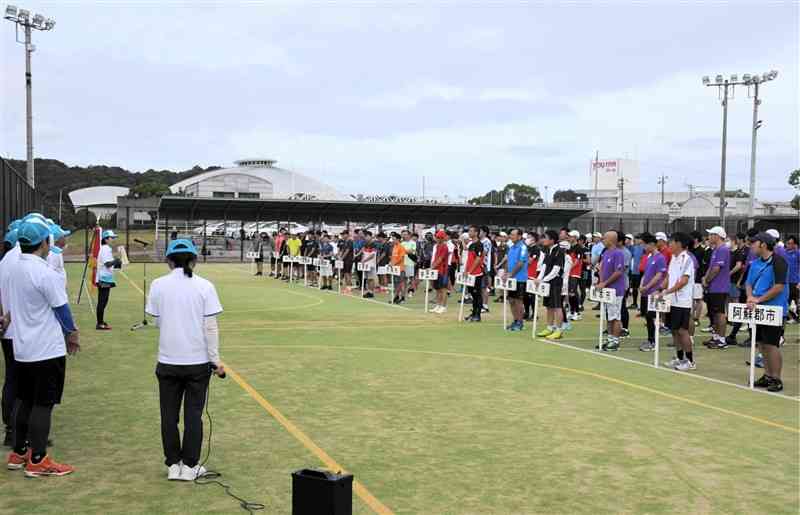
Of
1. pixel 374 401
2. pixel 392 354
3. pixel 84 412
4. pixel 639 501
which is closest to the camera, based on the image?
pixel 639 501

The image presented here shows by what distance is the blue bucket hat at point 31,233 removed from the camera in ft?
20.4

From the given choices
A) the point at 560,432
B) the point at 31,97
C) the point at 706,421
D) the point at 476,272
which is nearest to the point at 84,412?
the point at 560,432

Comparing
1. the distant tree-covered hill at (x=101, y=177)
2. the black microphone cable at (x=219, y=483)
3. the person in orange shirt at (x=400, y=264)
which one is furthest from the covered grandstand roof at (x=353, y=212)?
the distant tree-covered hill at (x=101, y=177)

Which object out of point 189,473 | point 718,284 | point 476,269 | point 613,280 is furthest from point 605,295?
point 189,473

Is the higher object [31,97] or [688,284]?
[31,97]

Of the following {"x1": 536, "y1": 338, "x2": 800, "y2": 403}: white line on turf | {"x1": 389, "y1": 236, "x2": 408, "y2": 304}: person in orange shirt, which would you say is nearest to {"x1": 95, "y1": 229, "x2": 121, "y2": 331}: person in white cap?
{"x1": 536, "y1": 338, "x2": 800, "y2": 403}: white line on turf

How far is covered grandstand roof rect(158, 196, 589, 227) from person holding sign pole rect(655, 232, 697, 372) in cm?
3489

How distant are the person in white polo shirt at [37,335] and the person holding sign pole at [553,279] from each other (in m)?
10.1

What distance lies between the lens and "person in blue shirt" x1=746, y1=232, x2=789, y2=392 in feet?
32.9

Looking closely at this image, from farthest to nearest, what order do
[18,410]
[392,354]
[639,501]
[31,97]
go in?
[31,97] < [392,354] < [18,410] < [639,501]

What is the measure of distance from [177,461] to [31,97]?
38.9 meters

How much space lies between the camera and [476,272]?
17531 mm

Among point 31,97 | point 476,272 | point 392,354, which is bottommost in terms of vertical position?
point 392,354

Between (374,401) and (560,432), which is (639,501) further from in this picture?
(374,401)
